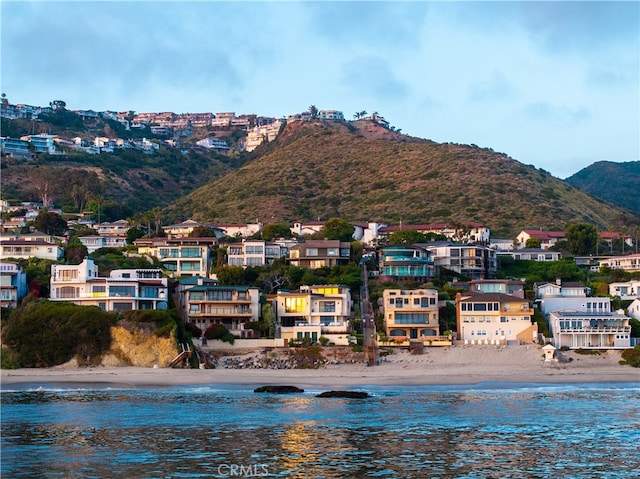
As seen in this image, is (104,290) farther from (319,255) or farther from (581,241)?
(581,241)

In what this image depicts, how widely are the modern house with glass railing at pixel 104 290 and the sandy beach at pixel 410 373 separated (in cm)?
994

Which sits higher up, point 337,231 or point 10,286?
point 337,231

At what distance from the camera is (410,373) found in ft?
202

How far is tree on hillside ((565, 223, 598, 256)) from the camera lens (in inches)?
4156

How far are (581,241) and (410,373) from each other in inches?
1981

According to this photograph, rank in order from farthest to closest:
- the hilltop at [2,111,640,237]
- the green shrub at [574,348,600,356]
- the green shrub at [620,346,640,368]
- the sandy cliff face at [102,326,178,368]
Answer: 1. the hilltop at [2,111,640,237]
2. the green shrub at [574,348,600,356]
3. the green shrub at [620,346,640,368]
4. the sandy cliff face at [102,326,178,368]

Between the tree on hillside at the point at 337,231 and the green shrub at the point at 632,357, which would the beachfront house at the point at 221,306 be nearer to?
the green shrub at the point at 632,357

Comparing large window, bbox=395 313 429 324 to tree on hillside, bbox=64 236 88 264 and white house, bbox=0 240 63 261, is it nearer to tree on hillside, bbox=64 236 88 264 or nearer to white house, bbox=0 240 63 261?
tree on hillside, bbox=64 236 88 264

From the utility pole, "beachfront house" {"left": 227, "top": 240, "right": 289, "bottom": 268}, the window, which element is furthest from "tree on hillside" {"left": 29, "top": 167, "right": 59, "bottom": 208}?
the window

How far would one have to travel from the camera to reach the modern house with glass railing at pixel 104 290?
71.4m

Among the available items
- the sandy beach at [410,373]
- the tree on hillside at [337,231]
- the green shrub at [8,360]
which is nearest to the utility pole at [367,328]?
the sandy beach at [410,373]

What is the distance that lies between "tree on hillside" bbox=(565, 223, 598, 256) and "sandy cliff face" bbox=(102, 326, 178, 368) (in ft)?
188

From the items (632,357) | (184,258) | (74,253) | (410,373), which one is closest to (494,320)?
(632,357)

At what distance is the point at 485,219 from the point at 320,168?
47.8 meters
